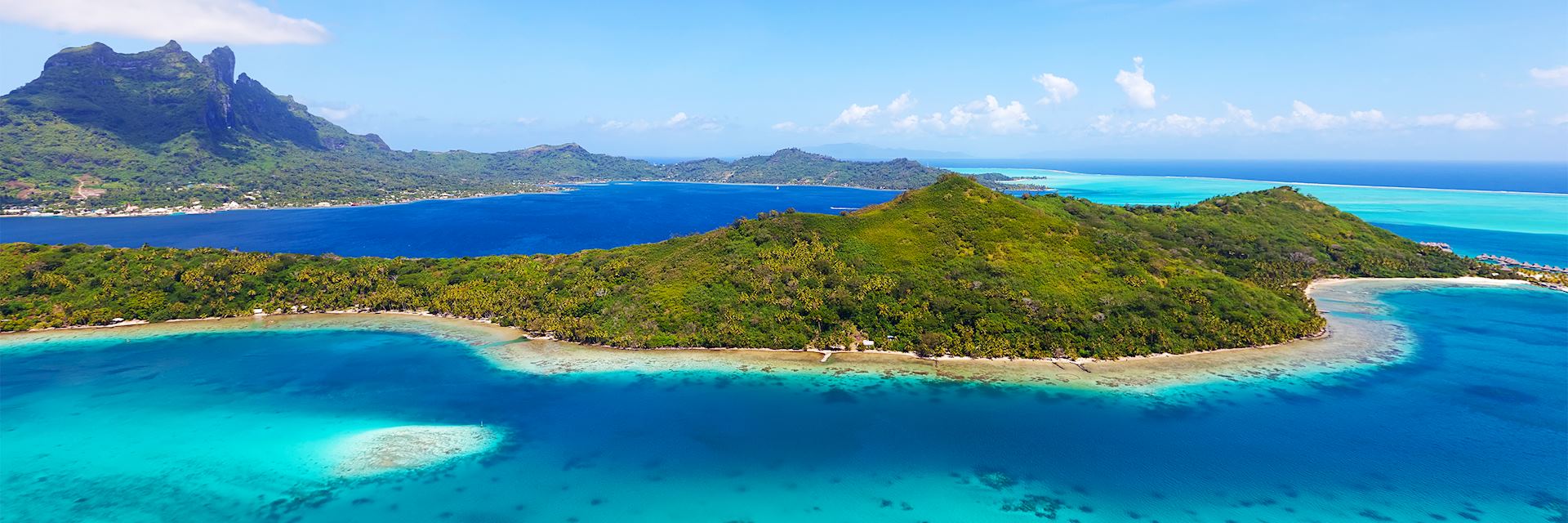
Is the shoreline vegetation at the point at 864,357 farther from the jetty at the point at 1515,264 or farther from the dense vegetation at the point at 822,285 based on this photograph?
the jetty at the point at 1515,264

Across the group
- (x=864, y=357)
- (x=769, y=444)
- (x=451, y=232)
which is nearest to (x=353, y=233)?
(x=451, y=232)

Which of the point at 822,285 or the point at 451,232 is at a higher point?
the point at 822,285

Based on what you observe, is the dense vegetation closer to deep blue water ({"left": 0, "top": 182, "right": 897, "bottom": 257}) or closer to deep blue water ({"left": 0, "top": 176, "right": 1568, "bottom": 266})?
deep blue water ({"left": 0, "top": 182, "right": 897, "bottom": 257})

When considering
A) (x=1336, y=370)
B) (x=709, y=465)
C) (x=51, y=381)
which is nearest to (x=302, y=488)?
(x=709, y=465)

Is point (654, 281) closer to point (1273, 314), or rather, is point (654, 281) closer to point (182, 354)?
point (182, 354)

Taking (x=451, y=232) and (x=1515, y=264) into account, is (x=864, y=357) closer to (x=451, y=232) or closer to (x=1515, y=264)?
(x=1515, y=264)

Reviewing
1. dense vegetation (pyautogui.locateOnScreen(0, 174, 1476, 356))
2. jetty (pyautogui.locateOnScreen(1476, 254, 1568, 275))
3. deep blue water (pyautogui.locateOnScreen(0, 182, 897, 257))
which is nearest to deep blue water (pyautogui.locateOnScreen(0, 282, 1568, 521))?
dense vegetation (pyautogui.locateOnScreen(0, 174, 1476, 356))
